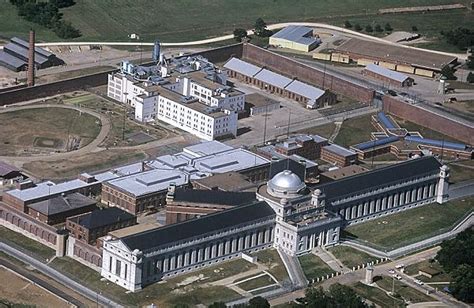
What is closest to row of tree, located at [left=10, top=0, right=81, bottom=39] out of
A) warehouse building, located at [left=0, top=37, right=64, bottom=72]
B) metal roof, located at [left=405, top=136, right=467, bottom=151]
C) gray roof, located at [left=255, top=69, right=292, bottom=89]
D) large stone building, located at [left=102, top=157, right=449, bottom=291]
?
warehouse building, located at [left=0, top=37, right=64, bottom=72]

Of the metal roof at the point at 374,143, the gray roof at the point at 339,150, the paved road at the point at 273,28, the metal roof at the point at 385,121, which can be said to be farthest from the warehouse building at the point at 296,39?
the gray roof at the point at 339,150

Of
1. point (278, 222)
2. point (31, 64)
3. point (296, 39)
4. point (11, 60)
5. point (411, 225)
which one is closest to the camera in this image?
point (278, 222)

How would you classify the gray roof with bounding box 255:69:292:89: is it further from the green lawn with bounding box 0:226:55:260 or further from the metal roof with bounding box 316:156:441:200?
the green lawn with bounding box 0:226:55:260

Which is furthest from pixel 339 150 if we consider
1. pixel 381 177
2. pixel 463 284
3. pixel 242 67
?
pixel 463 284

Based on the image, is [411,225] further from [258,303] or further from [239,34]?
[239,34]

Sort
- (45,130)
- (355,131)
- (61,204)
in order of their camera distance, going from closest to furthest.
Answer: (61,204)
(45,130)
(355,131)

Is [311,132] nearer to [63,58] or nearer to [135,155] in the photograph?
[135,155]

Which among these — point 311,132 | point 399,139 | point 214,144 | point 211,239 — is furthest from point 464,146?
point 211,239

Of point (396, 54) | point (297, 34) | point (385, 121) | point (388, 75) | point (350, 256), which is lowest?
point (350, 256)
